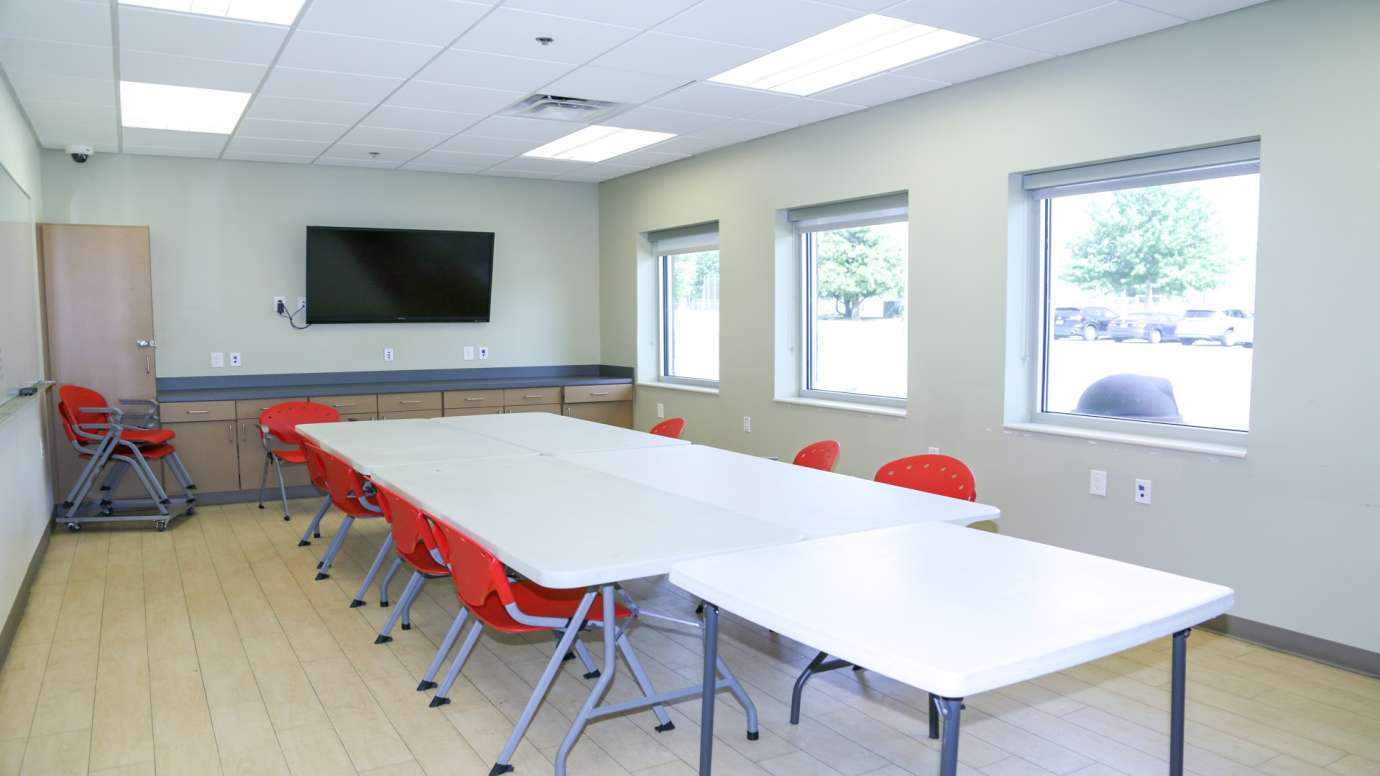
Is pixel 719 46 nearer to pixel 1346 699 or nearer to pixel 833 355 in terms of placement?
pixel 833 355

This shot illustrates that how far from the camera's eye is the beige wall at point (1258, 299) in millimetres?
3373

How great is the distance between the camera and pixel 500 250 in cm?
784

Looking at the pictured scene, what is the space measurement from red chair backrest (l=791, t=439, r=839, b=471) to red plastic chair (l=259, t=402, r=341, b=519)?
10.8 feet

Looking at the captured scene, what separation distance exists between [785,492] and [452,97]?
2.98 meters

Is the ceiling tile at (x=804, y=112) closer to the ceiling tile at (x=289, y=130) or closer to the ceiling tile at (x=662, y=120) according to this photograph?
the ceiling tile at (x=662, y=120)

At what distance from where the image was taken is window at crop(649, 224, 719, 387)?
7191 millimetres

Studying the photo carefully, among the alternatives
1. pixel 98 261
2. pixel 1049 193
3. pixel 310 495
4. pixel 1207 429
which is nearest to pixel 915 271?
pixel 1049 193

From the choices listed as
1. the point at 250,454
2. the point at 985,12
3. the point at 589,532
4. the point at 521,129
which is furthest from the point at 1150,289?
the point at 250,454

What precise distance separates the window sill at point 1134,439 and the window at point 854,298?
101 centimetres

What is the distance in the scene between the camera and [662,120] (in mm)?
5570

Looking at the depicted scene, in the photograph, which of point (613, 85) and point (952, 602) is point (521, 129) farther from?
point (952, 602)

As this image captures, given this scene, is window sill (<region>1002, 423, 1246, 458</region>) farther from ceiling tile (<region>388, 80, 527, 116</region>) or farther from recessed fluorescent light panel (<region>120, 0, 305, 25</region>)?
recessed fluorescent light panel (<region>120, 0, 305, 25</region>)

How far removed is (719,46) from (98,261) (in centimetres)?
455

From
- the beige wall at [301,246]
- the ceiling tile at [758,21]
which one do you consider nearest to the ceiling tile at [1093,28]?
the ceiling tile at [758,21]
